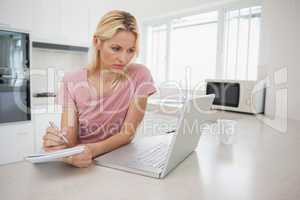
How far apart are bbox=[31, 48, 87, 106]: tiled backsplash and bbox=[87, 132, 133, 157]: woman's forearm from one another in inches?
76.2

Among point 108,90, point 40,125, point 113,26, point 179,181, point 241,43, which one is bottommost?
point 40,125

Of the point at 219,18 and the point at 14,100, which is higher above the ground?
the point at 219,18

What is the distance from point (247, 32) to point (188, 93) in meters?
0.94

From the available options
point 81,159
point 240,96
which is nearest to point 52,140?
point 81,159

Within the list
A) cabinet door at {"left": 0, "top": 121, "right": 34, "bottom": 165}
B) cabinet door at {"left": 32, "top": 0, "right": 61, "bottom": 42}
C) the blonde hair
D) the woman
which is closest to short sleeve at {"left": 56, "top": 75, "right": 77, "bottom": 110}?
the woman

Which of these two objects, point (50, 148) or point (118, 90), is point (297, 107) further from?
point (50, 148)

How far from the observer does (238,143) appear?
3.82 ft

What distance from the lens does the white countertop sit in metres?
0.59

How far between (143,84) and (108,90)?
0.54ft

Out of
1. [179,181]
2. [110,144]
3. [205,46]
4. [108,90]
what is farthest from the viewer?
[205,46]

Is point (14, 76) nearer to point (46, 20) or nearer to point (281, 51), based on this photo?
point (46, 20)

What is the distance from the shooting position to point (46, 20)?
2.48m

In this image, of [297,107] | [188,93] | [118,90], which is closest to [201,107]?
[118,90]

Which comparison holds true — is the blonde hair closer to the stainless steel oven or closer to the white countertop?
the white countertop
